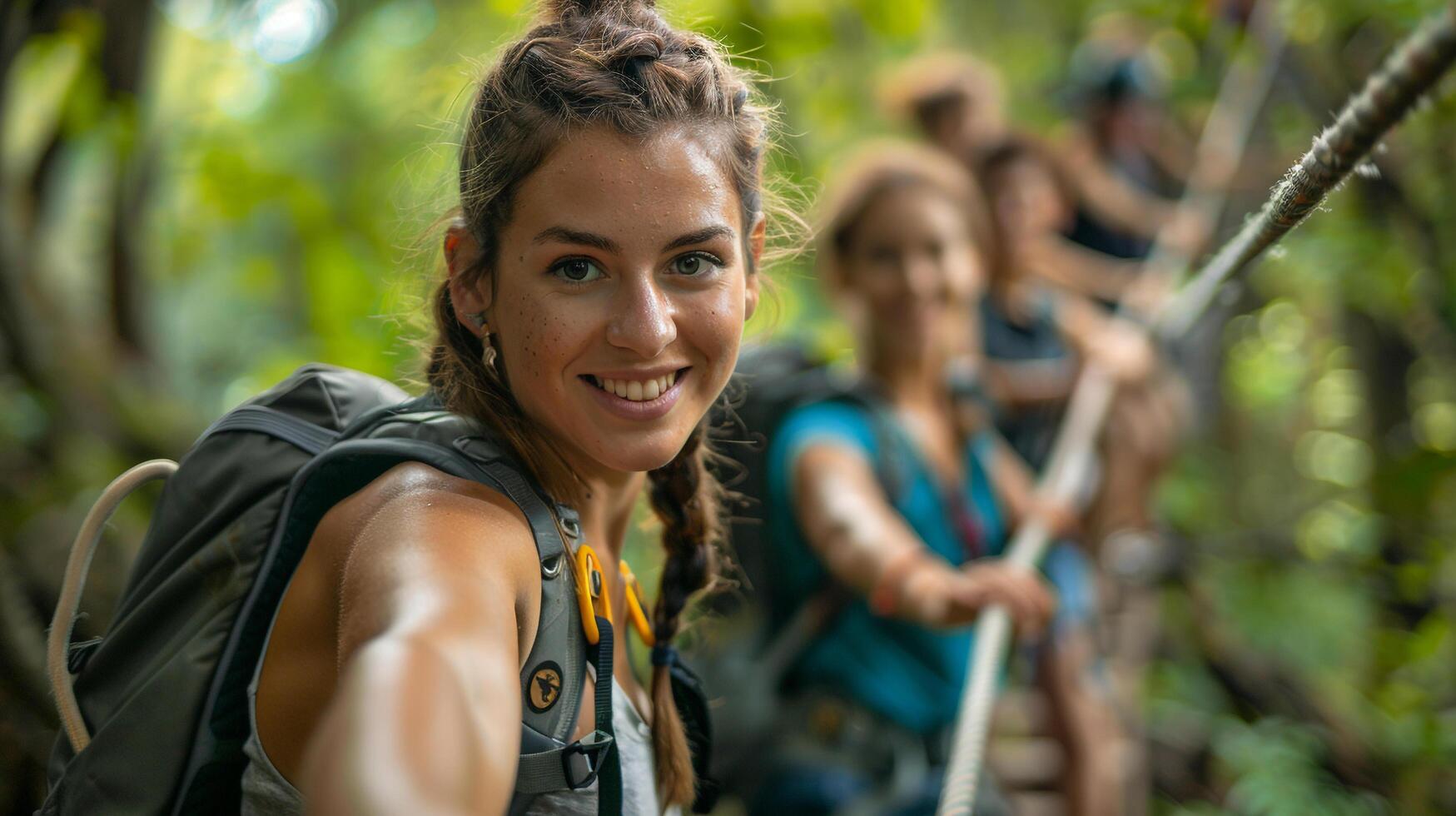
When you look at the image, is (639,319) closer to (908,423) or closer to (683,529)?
(683,529)

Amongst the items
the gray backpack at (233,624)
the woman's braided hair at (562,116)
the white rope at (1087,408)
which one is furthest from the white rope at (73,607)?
the white rope at (1087,408)

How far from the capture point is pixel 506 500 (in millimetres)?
982

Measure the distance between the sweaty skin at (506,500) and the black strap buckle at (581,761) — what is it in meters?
0.07

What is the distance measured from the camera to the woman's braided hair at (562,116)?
1.05 m

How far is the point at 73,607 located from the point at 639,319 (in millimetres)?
658

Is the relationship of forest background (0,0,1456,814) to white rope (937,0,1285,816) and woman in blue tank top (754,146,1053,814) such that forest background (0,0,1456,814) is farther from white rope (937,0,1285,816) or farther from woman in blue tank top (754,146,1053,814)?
woman in blue tank top (754,146,1053,814)

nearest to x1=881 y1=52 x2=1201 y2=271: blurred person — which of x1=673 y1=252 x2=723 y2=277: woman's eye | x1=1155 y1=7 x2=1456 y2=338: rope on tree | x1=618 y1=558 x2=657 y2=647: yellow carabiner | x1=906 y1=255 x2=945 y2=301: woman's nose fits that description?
x1=906 y1=255 x2=945 y2=301: woman's nose

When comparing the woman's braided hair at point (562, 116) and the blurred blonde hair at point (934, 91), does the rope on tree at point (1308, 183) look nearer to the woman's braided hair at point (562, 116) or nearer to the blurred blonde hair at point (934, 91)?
the woman's braided hair at point (562, 116)

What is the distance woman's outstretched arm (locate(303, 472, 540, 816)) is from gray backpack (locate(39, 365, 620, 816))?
0.18ft

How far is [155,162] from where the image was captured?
3.22 metres

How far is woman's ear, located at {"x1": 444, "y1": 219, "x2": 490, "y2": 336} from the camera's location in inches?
44.6

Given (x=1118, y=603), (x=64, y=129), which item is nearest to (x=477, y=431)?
(x=64, y=129)

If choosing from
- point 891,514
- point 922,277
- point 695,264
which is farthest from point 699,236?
point 922,277

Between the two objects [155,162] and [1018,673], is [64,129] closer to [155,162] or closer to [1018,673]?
[155,162]
